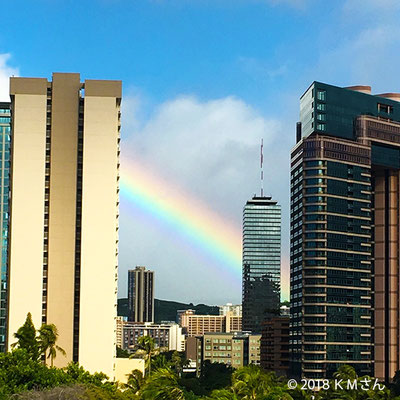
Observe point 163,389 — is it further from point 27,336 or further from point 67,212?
point 67,212

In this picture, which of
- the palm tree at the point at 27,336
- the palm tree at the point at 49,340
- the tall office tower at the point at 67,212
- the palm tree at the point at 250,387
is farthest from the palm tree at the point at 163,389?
the tall office tower at the point at 67,212

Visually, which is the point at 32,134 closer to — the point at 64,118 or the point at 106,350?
the point at 64,118

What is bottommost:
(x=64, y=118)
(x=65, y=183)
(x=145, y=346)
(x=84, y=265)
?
(x=145, y=346)

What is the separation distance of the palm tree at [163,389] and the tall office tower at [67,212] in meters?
51.3

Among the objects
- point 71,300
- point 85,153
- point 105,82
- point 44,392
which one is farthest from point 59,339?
point 44,392

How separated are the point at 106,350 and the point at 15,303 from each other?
609 inches

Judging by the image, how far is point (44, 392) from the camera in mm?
74812

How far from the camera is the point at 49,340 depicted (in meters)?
122

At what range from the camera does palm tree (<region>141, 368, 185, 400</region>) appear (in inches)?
2702

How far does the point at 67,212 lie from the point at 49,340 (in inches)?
803

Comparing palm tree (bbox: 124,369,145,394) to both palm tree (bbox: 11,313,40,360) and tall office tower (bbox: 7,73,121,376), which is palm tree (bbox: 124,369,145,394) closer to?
tall office tower (bbox: 7,73,121,376)

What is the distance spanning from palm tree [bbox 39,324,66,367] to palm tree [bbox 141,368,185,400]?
4563 cm

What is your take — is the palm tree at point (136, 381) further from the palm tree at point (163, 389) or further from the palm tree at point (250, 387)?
the palm tree at point (163, 389)

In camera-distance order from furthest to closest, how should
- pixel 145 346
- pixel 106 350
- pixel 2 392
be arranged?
1. pixel 145 346
2. pixel 106 350
3. pixel 2 392
